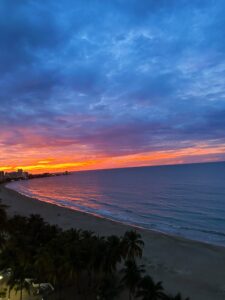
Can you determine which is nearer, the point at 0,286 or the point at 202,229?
the point at 0,286

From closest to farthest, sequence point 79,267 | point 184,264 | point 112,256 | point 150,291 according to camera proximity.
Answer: point 150,291 → point 79,267 → point 112,256 → point 184,264

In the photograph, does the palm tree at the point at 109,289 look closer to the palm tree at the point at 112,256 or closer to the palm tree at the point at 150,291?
the palm tree at the point at 112,256

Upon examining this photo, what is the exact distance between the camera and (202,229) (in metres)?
54.2

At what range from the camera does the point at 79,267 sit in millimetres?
24594

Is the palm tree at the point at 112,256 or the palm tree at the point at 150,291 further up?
the palm tree at the point at 112,256

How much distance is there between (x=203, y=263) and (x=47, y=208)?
53.8m

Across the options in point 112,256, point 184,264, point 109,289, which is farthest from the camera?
point 184,264

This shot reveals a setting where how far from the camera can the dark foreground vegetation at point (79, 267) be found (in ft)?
78.8

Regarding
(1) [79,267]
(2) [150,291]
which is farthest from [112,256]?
Result: (2) [150,291]

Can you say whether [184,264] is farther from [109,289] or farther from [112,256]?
[112,256]

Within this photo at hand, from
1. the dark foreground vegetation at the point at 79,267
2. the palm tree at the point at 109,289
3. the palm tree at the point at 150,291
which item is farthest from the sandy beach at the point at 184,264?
the palm tree at the point at 150,291

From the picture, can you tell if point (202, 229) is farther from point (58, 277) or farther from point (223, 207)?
point (58, 277)

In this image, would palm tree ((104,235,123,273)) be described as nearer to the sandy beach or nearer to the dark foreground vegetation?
the dark foreground vegetation

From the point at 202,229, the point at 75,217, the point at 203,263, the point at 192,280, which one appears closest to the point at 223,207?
the point at 202,229
